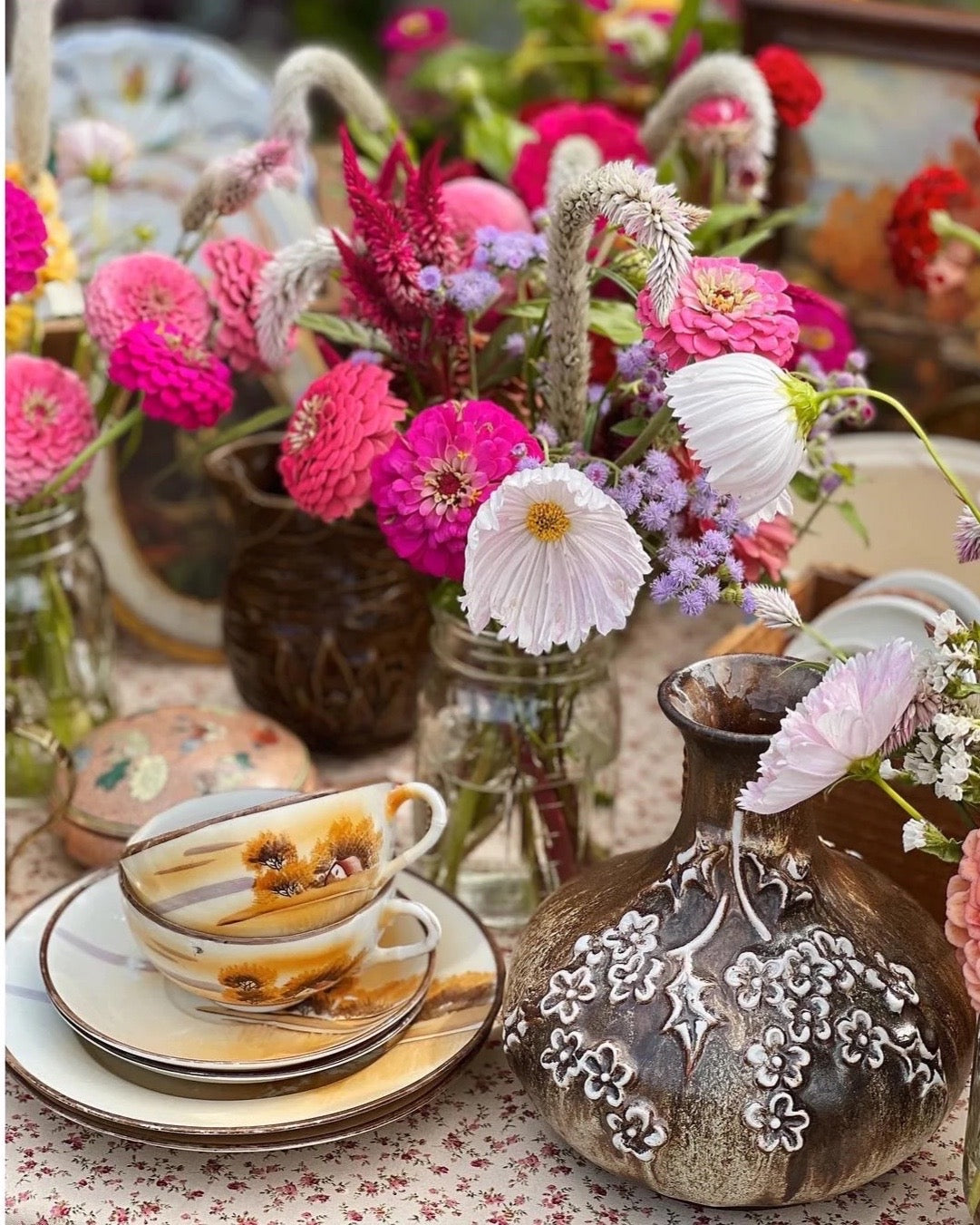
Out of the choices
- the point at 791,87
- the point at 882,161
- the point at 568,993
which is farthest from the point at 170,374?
the point at 882,161

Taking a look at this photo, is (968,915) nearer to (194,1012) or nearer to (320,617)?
(194,1012)

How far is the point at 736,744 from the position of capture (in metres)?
0.62

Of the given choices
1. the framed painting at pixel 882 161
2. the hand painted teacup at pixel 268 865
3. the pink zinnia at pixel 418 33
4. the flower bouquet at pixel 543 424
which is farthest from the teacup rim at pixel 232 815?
the pink zinnia at pixel 418 33

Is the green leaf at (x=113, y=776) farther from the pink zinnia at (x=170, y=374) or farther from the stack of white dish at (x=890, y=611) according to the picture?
the stack of white dish at (x=890, y=611)

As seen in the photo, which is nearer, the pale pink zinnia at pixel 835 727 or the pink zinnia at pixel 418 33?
the pale pink zinnia at pixel 835 727

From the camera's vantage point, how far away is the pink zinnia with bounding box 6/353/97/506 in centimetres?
89

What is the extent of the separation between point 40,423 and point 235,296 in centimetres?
15

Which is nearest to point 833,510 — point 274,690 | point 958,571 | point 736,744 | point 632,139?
point 958,571

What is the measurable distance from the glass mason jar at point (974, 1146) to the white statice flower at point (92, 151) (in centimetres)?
79

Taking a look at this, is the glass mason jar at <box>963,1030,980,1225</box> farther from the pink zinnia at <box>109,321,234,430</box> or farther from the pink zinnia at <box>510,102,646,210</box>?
the pink zinnia at <box>510,102,646,210</box>

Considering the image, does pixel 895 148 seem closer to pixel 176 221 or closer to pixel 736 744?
pixel 176 221

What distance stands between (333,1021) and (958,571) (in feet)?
1.74

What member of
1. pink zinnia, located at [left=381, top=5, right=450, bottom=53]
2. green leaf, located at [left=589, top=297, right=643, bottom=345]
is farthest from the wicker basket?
pink zinnia, located at [left=381, top=5, right=450, bottom=53]

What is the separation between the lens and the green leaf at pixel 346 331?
2.62 ft
